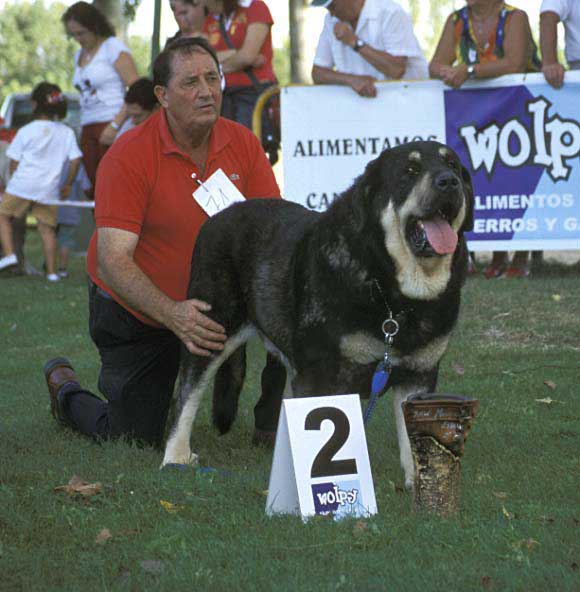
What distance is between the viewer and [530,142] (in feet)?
32.8

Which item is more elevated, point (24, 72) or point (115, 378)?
point (115, 378)

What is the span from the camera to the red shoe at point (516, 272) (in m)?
10.3

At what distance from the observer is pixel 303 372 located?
4691mm

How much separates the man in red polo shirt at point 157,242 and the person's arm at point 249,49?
423 cm

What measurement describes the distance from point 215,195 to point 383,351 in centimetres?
138

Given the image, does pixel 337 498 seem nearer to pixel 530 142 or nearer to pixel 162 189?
pixel 162 189

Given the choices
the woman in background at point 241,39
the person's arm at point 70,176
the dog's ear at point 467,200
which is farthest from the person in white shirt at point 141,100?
the dog's ear at point 467,200

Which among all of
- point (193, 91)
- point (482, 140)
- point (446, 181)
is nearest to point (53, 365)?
point (193, 91)

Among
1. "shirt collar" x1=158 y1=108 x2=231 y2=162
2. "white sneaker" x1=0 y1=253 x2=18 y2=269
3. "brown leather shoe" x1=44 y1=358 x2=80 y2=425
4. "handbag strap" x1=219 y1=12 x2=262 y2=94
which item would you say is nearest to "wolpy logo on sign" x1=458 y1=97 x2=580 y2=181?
"handbag strap" x1=219 y1=12 x2=262 y2=94

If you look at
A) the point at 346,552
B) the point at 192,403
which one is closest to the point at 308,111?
the point at 192,403

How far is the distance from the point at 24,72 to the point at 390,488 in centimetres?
6289

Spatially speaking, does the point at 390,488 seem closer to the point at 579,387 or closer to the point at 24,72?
the point at 579,387

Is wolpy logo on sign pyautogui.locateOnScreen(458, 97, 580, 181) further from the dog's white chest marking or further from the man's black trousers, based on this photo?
the dog's white chest marking

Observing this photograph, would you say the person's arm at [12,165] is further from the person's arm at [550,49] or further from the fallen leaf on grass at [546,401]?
the fallen leaf on grass at [546,401]
